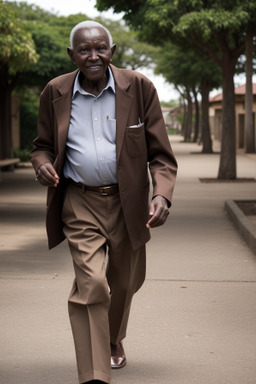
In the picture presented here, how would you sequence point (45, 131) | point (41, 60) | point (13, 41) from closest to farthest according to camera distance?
point (45, 131)
point (13, 41)
point (41, 60)

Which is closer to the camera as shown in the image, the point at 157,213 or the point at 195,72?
the point at 157,213

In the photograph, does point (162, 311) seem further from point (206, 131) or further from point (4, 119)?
point (206, 131)

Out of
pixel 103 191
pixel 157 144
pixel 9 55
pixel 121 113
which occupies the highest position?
pixel 9 55

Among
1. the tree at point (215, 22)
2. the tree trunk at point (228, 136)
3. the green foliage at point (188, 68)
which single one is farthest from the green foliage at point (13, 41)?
the green foliage at point (188, 68)

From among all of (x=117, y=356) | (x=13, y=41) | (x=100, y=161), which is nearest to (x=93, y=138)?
(x=100, y=161)

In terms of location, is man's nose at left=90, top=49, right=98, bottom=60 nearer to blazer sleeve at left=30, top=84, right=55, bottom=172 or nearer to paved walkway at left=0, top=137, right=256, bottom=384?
blazer sleeve at left=30, top=84, right=55, bottom=172

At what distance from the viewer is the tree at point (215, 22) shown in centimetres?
1933

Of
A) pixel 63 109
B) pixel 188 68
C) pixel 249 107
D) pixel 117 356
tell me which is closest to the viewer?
pixel 63 109

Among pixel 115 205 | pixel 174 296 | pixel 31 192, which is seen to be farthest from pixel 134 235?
pixel 31 192

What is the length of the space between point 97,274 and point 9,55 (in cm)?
1701

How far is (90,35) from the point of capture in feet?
14.6

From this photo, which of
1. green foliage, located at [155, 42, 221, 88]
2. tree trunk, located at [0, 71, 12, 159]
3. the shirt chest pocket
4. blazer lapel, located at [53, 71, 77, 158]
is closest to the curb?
the shirt chest pocket

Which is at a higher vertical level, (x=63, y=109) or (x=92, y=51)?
(x=92, y=51)

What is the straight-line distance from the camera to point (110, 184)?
179 inches
